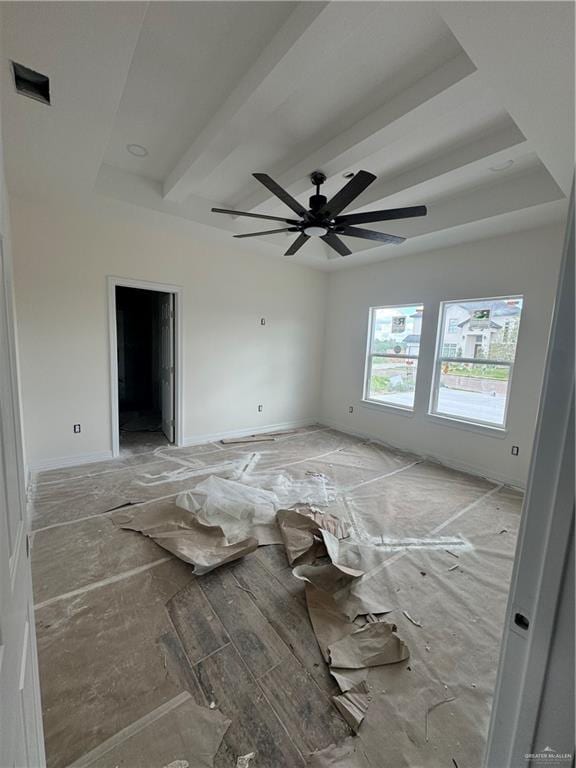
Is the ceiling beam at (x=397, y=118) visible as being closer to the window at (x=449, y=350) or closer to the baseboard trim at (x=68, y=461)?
the window at (x=449, y=350)

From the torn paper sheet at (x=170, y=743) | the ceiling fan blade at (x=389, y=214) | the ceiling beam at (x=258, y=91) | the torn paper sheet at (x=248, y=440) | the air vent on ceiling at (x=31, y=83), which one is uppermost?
the ceiling beam at (x=258, y=91)

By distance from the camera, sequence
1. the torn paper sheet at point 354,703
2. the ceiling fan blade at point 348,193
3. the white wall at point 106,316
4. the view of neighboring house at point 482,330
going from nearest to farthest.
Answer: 1. the torn paper sheet at point 354,703
2. the ceiling fan blade at point 348,193
3. the white wall at point 106,316
4. the view of neighboring house at point 482,330

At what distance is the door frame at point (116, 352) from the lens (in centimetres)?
379

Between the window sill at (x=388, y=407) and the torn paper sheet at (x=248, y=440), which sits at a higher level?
the window sill at (x=388, y=407)

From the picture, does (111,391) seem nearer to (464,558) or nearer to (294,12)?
(294,12)

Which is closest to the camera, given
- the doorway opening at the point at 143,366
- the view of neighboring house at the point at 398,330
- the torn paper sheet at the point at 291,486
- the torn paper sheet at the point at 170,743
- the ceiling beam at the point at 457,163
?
the torn paper sheet at the point at 170,743

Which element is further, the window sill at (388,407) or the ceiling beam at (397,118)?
the window sill at (388,407)

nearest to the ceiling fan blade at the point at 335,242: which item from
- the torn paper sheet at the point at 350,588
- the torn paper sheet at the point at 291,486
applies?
the torn paper sheet at the point at 291,486

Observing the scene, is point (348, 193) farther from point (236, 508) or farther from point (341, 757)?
point (341, 757)

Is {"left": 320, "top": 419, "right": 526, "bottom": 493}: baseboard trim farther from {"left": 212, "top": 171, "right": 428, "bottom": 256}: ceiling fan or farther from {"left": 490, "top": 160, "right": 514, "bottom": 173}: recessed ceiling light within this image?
{"left": 490, "top": 160, "right": 514, "bottom": 173}: recessed ceiling light

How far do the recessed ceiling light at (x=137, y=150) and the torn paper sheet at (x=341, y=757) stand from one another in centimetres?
418

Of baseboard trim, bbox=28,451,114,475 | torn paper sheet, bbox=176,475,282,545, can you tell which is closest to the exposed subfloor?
torn paper sheet, bbox=176,475,282,545

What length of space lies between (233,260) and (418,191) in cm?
260

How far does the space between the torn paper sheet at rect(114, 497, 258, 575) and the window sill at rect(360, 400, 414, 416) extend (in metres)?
3.21
